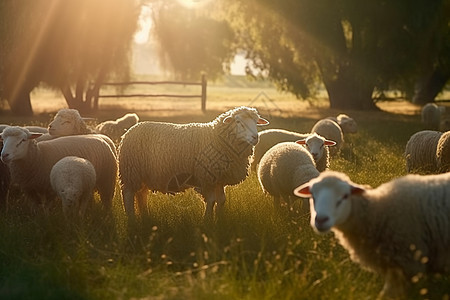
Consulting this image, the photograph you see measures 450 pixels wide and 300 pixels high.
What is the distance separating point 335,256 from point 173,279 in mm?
1427

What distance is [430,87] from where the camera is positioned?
33375 mm

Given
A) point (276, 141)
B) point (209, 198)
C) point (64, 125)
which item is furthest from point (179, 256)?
point (276, 141)

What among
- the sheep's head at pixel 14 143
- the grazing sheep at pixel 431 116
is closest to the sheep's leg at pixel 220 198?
the sheep's head at pixel 14 143

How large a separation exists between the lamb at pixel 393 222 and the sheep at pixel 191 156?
2.30m

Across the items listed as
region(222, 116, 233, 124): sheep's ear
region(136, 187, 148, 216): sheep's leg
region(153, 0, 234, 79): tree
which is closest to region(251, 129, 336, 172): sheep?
region(222, 116, 233, 124): sheep's ear

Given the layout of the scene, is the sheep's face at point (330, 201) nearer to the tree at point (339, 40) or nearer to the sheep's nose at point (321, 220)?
the sheep's nose at point (321, 220)

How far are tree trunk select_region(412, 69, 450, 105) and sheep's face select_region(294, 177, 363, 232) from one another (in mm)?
28878

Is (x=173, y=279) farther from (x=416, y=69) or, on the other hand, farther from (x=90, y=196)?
(x=416, y=69)

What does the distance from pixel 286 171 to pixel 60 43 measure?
14.6 metres

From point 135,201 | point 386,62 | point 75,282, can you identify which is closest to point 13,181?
point 135,201

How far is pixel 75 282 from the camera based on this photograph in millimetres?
4719

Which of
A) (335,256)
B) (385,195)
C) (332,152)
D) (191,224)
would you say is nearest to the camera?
(385,195)

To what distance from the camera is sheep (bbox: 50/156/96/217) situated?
21.2ft

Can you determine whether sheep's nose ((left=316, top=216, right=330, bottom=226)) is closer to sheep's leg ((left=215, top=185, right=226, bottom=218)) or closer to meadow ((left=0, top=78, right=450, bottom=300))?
meadow ((left=0, top=78, right=450, bottom=300))
